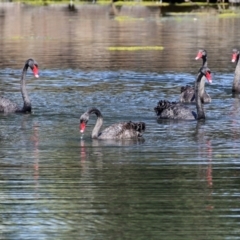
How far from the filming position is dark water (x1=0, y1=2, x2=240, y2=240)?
1146 cm

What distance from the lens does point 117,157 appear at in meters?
15.8

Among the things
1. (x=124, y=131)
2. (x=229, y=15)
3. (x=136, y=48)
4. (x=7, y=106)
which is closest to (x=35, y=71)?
(x=7, y=106)

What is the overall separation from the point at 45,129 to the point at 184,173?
5.08 metres

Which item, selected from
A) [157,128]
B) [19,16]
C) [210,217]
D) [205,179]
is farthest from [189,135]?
[19,16]

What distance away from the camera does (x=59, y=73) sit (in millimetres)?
29438

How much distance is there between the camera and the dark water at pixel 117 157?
1146 centimetres

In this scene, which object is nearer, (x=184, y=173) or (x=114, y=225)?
(x=114, y=225)

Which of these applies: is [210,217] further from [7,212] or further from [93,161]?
[93,161]

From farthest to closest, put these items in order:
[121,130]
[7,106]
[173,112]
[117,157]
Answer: [7,106], [173,112], [121,130], [117,157]

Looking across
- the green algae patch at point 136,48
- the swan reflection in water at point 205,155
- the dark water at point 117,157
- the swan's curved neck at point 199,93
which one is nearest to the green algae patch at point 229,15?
the green algae patch at point 136,48

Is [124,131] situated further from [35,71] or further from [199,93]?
[35,71]

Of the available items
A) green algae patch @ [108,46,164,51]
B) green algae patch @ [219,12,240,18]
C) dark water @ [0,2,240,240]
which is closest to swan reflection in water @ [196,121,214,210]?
dark water @ [0,2,240,240]

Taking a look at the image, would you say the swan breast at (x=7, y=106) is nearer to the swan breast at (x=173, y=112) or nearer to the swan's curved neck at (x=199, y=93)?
the swan breast at (x=173, y=112)

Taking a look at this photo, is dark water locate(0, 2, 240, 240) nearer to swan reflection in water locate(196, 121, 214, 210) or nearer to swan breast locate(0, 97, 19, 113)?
swan reflection in water locate(196, 121, 214, 210)
